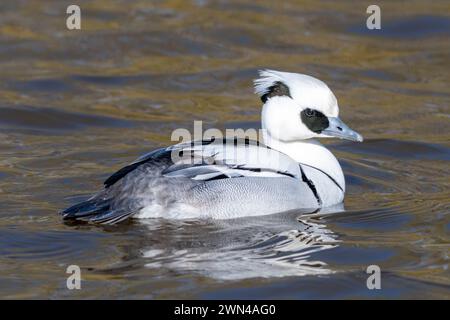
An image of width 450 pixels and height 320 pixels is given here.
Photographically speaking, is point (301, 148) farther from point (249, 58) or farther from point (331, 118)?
point (249, 58)

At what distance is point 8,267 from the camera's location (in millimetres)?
7828

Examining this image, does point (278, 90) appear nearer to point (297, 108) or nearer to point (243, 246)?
point (297, 108)

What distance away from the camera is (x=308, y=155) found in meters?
9.68

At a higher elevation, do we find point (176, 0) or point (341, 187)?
point (176, 0)

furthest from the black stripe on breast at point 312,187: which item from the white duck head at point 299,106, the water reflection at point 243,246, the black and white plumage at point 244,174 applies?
the white duck head at point 299,106

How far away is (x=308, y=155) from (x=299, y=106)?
0.57 metres

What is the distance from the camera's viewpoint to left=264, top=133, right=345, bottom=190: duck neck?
9.64 m

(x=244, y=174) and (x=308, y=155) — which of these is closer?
(x=244, y=174)

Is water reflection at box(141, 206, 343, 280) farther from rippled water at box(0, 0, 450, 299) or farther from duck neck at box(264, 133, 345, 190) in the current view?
duck neck at box(264, 133, 345, 190)

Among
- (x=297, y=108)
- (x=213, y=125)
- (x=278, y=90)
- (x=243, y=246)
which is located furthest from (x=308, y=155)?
(x=213, y=125)

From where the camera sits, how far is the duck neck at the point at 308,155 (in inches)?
380
